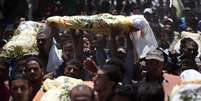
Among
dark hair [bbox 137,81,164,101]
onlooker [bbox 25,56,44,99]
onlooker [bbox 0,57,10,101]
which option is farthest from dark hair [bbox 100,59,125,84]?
onlooker [bbox 0,57,10,101]

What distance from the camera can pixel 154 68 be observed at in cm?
710

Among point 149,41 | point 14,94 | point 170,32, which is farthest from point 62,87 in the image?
point 170,32

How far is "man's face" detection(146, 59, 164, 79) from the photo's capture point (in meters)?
7.06

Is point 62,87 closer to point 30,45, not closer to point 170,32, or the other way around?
point 30,45

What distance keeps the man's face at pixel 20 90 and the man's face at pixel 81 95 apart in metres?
1.06

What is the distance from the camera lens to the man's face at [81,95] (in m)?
6.47

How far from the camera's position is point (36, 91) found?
7.82 metres

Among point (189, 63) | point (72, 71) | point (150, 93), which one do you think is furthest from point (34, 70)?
point (150, 93)

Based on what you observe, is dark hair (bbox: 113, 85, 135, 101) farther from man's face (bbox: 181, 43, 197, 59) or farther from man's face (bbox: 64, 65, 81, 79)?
man's face (bbox: 181, 43, 197, 59)

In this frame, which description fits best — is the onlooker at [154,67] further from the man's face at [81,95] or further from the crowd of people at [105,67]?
the man's face at [81,95]

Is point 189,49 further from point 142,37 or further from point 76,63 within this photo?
point 76,63

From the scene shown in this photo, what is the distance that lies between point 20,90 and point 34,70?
50 cm

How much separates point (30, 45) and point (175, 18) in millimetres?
6749

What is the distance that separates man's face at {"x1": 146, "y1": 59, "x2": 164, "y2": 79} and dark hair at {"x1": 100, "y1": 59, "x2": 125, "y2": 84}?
0.26 meters
